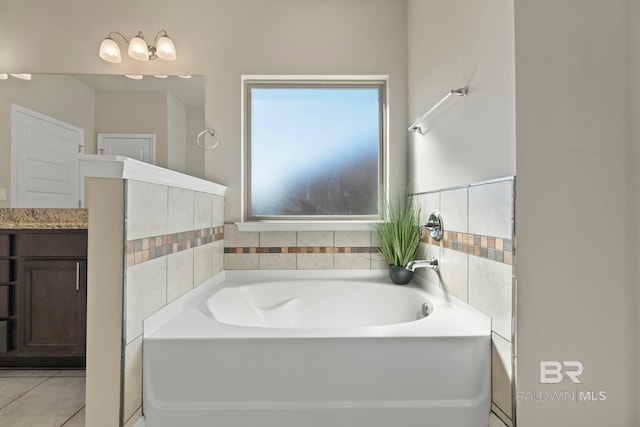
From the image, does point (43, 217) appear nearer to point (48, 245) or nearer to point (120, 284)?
point (48, 245)

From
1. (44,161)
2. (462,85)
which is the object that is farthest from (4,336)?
(462,85)

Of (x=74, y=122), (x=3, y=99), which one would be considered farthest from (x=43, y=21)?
(x=74, y=122)

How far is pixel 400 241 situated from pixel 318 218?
1.86ft

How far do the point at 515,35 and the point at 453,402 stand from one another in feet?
3.96

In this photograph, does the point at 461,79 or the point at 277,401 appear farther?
the point at 461,79

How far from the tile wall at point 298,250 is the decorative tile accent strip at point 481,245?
2.11ft

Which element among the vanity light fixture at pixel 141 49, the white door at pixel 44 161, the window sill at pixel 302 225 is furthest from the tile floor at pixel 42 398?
the vanity light fixture at pixel 141 49

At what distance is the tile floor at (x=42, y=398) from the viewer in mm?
1354

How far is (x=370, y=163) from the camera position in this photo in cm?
224

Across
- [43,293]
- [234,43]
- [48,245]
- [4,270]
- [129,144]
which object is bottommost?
[43,293]

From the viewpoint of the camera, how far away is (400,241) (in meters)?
1.93

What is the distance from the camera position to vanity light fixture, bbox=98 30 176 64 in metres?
1.99

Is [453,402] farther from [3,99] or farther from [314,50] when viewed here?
[3,99]

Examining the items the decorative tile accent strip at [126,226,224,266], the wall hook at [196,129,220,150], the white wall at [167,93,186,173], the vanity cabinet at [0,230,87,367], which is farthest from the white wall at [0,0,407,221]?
the vanity cabinet at [0,230,87,367]
